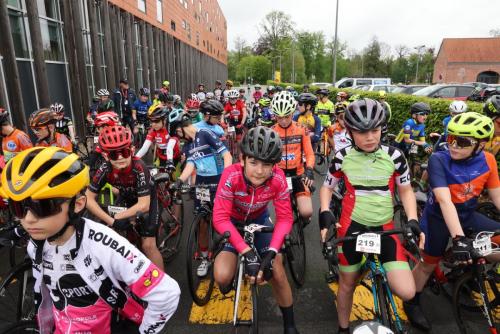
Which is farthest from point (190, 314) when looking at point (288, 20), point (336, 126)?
point (288, 20)

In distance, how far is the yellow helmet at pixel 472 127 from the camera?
2.92 metres

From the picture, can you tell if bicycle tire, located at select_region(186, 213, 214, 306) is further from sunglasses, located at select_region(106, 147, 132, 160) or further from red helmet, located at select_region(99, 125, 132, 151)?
red helmet, located at select_region(99, 125, 132, 151)

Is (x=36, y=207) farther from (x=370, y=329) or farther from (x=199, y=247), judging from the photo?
(x=199, y=247)

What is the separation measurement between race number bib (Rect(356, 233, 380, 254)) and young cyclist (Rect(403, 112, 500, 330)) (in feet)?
2.27

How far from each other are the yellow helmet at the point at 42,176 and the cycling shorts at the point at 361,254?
2147 millimetres

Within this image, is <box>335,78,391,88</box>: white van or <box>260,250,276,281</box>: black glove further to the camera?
<box>335,78,391,88</box>: white van

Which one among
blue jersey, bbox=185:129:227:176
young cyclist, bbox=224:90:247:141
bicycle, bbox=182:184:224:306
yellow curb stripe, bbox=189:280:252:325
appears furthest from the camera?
young cyclist, bbox=224:90:247:141

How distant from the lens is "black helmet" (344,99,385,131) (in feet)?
9.06

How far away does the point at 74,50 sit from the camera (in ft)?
41.4

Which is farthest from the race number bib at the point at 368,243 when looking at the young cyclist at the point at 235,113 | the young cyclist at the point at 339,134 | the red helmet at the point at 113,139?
the young cyclist at the point at 235,113

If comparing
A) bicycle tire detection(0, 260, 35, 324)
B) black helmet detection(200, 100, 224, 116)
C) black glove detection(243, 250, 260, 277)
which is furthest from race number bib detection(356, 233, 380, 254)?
bicycle tire detection(0, 260, 35, 324)

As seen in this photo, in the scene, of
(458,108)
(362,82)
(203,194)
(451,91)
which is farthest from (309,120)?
(362,82)

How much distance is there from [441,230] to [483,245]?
1.33 ft

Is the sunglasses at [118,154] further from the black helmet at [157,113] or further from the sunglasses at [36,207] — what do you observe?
the black helmet at [157,113]
